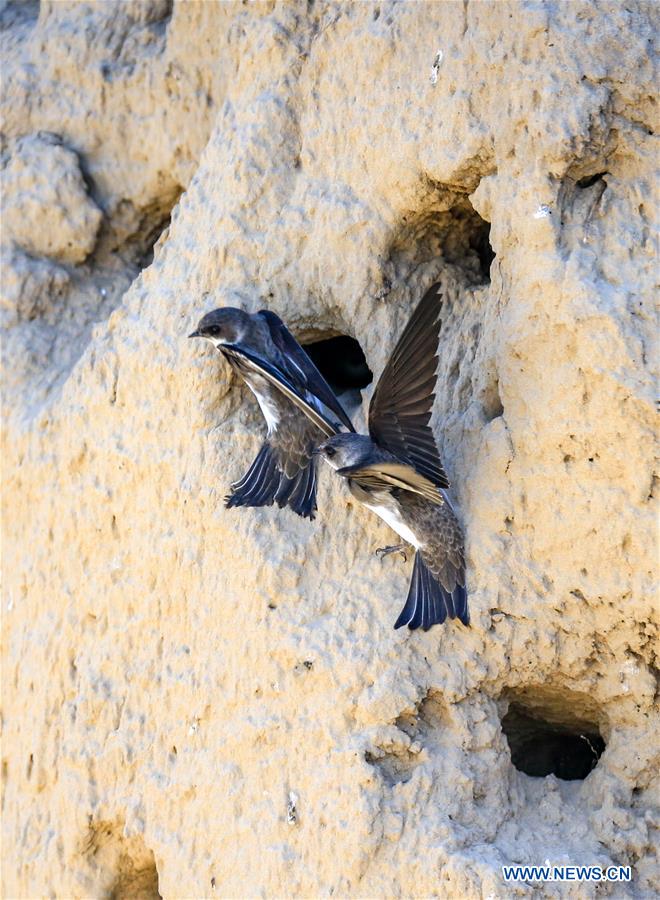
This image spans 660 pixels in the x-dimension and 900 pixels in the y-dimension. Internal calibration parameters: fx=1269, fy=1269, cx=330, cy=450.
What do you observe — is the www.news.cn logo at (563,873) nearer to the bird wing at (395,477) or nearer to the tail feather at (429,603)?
the tail feather at (429,603)

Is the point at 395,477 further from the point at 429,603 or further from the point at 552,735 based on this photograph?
the point at 552,735

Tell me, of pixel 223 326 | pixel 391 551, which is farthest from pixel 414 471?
pixel 223 326

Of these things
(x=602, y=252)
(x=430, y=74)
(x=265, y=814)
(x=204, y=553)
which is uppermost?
(x=430, y=74)

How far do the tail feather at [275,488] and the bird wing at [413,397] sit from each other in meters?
0.20

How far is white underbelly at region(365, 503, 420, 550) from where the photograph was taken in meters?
2.16

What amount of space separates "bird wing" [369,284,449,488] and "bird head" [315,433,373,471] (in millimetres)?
24

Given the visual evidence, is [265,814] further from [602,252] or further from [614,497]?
[602,252]

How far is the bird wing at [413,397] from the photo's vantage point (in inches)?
79.9

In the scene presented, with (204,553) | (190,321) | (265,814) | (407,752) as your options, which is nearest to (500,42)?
(190,321)

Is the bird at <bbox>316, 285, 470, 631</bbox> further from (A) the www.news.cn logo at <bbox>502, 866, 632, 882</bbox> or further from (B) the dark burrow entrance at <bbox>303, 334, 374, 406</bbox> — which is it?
(B) the dark burrow entrance at <bbox>303, 334, 374, 406</bbox>

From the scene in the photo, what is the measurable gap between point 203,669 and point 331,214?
0.88 m

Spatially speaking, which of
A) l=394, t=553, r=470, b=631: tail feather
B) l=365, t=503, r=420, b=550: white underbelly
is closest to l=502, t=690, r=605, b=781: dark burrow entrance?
l=394, t=553, r=470, b=631: tail feather

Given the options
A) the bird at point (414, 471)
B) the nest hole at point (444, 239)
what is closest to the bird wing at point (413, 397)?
the bird at point (414, 471)

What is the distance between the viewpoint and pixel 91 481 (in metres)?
2.61
